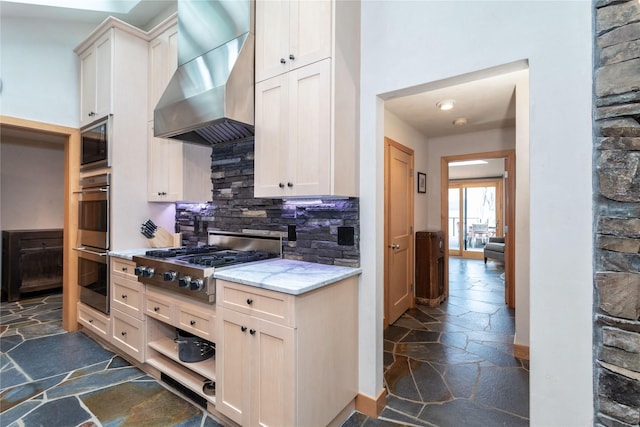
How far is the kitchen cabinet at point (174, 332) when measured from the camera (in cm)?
204

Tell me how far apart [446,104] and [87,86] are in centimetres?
387

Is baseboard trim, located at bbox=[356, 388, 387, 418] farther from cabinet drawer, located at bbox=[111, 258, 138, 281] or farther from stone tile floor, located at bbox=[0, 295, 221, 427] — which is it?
cabinet drawer, located at bbox=[111, 258, 138, 281]

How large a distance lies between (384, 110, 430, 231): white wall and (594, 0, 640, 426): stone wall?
225 centimetres

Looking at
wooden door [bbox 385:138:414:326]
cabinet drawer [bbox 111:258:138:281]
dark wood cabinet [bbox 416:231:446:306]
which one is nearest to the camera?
cabinet drawer [bbox 111:258:138:281]

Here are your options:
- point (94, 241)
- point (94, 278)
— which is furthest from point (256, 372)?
point (94, 241)

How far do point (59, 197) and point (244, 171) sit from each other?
4618 millimetres

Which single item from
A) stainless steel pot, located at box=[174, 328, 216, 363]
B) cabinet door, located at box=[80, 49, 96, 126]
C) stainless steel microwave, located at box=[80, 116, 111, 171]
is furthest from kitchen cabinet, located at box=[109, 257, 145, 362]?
cabinet door, located at box=[80, 49, 96, 126]

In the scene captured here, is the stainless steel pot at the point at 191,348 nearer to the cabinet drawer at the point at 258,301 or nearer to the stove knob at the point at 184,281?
the stove knob at the point at 184,281

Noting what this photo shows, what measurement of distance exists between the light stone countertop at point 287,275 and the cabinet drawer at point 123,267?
117cm

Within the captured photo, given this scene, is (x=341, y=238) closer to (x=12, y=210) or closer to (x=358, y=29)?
(x=358, y=29)

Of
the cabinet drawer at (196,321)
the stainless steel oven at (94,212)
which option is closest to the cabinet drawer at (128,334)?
the cabinet drawer at (196,321)

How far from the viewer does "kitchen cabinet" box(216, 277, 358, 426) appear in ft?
5.22

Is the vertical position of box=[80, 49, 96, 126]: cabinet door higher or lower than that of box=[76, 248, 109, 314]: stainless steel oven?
higher

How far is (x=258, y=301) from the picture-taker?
1702 mm
